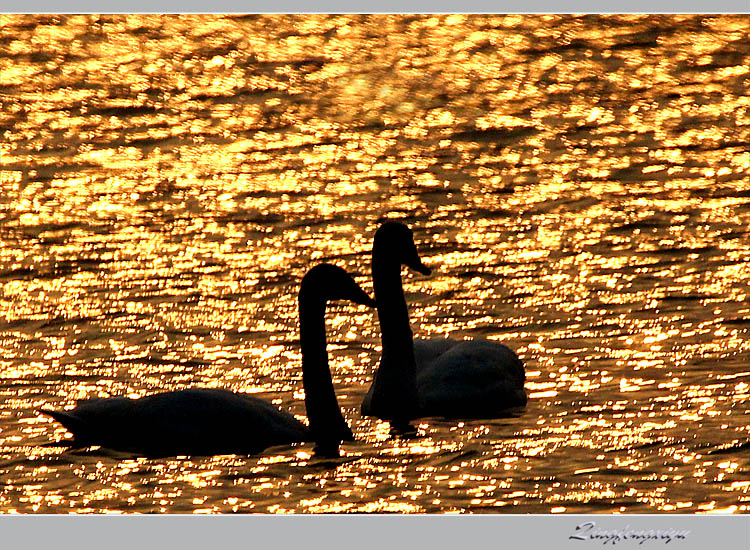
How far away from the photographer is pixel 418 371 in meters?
15.5

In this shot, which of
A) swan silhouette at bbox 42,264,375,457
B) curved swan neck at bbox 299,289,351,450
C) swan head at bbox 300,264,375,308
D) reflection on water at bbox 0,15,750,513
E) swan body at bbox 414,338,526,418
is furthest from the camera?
swan body at bbox 414,338,526,418

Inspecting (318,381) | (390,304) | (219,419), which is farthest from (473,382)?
(219,419)

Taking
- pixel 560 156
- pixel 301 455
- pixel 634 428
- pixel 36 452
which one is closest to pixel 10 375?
pixel 36 452

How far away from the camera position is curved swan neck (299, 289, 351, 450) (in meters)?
13.9

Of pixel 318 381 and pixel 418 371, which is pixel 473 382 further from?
pixel 318 381

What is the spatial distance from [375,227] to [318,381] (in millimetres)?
5488

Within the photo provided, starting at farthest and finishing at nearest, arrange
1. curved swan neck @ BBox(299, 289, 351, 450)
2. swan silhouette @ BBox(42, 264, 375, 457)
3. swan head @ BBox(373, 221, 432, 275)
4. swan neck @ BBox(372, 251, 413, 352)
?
swan head @ BBox(373, 221, 432, 275), swan neck @ BBox(372, 251, 413, 352), curved swan neck @ BBox(299, 289, 351, 450), swan silhouette @ BBox(42, 264, 375, 457)

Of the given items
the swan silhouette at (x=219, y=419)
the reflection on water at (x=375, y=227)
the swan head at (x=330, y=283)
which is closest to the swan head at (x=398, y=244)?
the reflection on water at (x=375, y=227)

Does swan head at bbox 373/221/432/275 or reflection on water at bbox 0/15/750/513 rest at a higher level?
swan head at bbox 373/221/432/275

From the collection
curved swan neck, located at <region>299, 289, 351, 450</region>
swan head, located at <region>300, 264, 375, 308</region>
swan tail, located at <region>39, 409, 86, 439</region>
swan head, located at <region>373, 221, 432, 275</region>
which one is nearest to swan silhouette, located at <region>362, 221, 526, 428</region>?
swan head, located at <region>373, 221, 432, 275</region>

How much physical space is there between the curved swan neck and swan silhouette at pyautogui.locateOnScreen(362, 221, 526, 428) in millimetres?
757

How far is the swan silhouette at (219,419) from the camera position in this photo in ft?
44.5

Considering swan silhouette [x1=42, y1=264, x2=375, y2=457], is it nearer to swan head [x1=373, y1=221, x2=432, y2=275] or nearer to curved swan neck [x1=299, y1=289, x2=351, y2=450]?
curved swan neck [x1=299, y1=289, x2=351, y2=450]

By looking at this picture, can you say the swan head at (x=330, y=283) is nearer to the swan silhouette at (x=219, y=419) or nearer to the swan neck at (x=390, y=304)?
the swan silhouette at (x=219, y=419)
